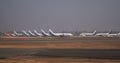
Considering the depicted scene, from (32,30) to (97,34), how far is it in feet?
27.6

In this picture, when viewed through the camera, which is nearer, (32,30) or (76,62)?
(76,62)

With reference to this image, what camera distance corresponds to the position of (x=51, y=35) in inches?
1038

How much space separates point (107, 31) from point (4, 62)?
716 inches

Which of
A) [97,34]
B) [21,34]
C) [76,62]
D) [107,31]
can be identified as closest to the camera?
[76,62]

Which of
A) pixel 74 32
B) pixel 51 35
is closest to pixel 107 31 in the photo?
pixel 74 32

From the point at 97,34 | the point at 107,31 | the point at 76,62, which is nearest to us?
the point at 76,62

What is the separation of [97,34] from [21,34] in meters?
10.4

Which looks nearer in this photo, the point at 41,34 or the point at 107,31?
the point at 107,31

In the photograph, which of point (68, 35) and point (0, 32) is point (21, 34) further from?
point (68, 35)

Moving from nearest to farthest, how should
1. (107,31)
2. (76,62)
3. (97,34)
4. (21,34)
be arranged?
(76,62) < (107,31) < (97,34) < (21,34)

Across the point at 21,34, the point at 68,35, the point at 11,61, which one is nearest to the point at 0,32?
the point at 21,34

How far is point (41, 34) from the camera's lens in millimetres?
27109

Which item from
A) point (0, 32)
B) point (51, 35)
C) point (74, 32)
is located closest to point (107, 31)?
point (74, 32)

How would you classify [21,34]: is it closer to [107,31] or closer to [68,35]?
[68,35]
